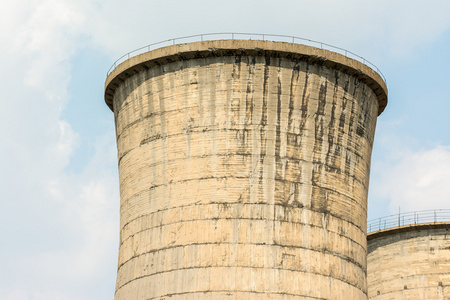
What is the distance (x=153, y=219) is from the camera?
31219 mm

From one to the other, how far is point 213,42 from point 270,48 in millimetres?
2030

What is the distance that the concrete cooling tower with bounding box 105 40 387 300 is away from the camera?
30125 millimetres

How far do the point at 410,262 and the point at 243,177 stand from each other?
16.4 meters

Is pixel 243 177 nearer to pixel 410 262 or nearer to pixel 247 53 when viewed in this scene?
pixel 247 53

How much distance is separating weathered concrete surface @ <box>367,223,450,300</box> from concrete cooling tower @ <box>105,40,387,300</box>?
38.4 feet

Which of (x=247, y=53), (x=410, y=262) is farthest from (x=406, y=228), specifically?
(x=247, y=53)

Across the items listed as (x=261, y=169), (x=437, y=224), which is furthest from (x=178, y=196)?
(x=437, y=224)

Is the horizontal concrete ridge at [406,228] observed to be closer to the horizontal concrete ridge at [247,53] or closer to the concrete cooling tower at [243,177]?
the concrete cooling tower at [243,177]

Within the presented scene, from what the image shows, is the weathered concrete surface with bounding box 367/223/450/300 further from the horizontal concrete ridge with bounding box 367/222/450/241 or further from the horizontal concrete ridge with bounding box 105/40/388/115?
the horizontal concrete ridge with bounding box 105/40/388/115

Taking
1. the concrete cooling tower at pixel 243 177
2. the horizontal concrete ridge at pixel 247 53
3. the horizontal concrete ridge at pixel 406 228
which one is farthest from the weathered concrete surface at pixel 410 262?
the horizontal concrete ridge at pixel 247 53

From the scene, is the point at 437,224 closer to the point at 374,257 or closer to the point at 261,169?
the point at 374,257

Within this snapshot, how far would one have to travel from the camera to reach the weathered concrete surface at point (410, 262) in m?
43.2

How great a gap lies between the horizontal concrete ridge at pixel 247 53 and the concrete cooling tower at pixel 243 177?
1.8 inches

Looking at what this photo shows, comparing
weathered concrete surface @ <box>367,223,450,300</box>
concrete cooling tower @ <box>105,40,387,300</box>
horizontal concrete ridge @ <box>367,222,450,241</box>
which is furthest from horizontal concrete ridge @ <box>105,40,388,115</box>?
weathered concrete surface @ <box>367,223,450,300</box>
